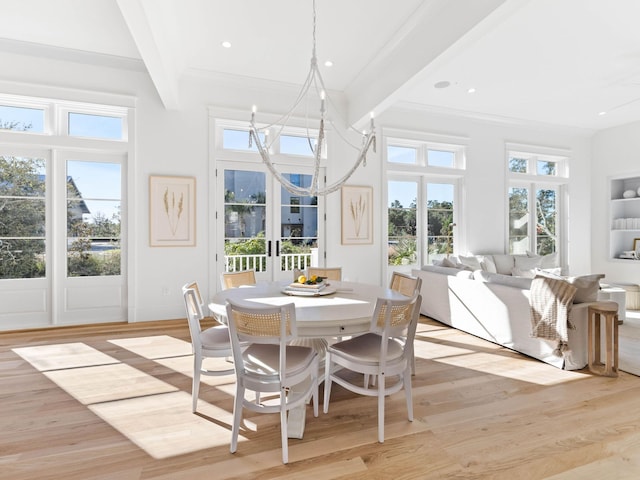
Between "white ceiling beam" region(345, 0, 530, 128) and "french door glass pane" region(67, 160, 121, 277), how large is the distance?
360cm

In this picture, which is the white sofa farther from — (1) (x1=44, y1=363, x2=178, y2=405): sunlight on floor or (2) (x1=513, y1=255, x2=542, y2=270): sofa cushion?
(1) (x1=44, y1=363, x2=178, y2=405): sunlight on floor

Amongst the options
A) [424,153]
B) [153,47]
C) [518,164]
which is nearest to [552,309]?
[424,153]

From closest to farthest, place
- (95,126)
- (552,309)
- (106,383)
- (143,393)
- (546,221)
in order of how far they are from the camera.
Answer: (143,393) < (106,383) < (552,309) < (95,126) < (546,221)

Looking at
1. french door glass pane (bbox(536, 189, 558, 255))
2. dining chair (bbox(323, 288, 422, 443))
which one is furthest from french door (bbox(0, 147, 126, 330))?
french door glass pane (bbox(536, 189, 558, 255))

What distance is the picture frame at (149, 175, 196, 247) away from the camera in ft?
15.1

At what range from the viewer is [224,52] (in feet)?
13.8

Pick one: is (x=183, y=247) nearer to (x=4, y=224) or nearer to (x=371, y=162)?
(x=4, y=224)

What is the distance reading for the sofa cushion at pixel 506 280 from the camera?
345 centimetres

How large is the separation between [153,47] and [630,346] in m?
5.66

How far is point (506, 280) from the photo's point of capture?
366 centimetres

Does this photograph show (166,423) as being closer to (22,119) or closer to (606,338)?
(606,338)

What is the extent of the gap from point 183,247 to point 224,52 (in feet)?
8.46

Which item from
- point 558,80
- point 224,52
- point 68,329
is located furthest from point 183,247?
point 558,80

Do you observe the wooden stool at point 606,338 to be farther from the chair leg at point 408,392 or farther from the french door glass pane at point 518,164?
the french door glass pane at point 518,164
